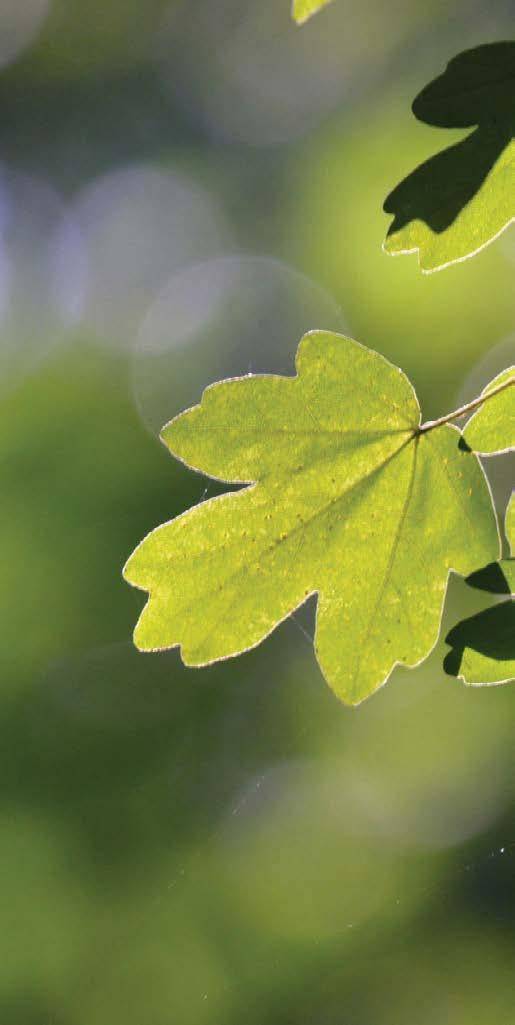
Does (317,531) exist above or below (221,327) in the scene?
above

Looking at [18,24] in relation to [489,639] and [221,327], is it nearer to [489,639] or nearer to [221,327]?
[221,327]

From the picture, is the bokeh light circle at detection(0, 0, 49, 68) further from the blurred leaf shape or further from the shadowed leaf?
the shadowed leaf

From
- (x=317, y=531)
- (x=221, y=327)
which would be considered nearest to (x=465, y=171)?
(x=317, y=531)

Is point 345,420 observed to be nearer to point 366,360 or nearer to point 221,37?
point 366,360

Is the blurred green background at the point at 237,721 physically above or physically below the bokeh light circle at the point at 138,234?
below

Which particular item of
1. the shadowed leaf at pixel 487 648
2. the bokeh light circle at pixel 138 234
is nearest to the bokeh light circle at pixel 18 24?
the bokeh light circle at pixel 138 234

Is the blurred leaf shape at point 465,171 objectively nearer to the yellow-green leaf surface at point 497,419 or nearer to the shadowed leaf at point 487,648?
the yellow-green leaf surface at point 497,419

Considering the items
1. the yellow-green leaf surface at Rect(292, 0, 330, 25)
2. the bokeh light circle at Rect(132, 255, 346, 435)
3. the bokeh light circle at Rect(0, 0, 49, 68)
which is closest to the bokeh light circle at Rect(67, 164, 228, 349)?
the bokeh light circle at Rect(132, 255, 346, 435)
